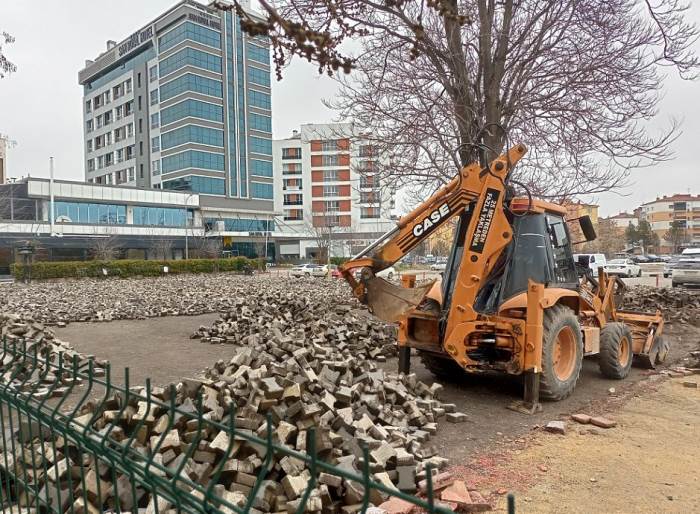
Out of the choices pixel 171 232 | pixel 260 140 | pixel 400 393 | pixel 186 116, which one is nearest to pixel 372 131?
pixel 400 393

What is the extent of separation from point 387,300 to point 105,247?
4834 centimetres

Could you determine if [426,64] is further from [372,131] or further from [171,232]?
[171,232]

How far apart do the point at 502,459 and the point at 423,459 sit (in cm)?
78

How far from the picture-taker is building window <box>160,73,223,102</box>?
7206 centimetres

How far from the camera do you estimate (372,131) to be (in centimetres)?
1273

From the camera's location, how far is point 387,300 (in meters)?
7.85

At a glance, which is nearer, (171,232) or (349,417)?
(349,417)

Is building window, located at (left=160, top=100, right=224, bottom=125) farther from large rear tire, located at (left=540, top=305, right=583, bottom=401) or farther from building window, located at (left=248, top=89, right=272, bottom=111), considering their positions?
large rear tire, located at (left=540, top=305, right=583, bottom=401)

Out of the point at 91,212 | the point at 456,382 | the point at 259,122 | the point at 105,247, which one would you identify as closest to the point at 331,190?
the point at 259,122

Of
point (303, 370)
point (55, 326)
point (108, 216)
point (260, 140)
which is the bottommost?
point (55, 326)

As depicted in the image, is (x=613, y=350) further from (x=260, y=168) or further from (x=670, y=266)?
(x=260, y=168)

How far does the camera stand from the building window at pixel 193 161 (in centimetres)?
7150

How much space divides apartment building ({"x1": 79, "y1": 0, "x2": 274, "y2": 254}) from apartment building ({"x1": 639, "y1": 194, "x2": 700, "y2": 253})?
8248cm

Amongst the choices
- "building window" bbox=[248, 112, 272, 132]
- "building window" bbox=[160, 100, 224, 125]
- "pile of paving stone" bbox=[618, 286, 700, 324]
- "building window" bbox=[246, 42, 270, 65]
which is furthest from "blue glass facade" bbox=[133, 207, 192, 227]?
"pile of paving stone" bbox=[618, 286, 700, 324]
